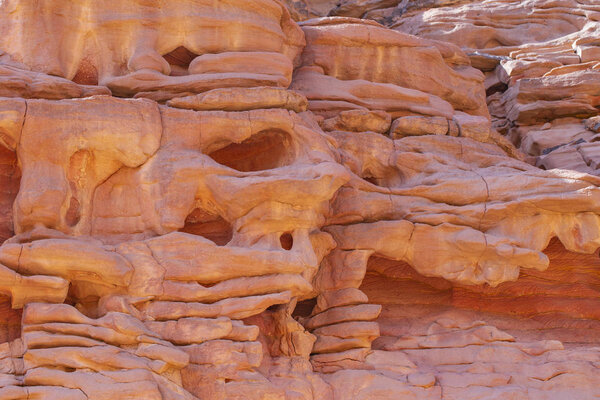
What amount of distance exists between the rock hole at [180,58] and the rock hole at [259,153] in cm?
169

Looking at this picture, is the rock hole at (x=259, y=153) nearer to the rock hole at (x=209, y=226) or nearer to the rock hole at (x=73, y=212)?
the rock hole at (x=209, y=226)

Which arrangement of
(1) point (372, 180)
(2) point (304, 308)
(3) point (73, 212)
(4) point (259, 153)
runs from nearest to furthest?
(3) point (73, 212)
(4) point (259, 153)
(2) point (304, 308)
(1) point (372, 180)

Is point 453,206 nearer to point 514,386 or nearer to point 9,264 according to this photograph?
point 514,386

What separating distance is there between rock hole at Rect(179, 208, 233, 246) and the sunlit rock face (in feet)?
0.09

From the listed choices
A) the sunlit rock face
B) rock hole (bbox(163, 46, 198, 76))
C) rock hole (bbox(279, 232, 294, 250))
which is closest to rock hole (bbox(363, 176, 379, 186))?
the sunlit rock face

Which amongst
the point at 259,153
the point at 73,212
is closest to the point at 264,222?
the point at 259,153

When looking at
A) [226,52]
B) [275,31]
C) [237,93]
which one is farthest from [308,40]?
[237,93]

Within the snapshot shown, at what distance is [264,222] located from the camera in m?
10.7

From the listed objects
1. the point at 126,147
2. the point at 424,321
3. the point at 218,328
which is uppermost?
the point at 126,147

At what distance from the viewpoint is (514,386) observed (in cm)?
1095

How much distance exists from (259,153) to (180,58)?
2.35 m

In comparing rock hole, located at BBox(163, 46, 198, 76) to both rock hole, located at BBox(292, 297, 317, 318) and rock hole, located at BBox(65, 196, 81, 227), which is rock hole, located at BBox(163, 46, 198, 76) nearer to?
rock hole, located at BBox(65, 196, 81, 227)

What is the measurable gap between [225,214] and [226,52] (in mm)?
3044

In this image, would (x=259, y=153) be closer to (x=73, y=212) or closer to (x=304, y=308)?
(x=304, y=308)
